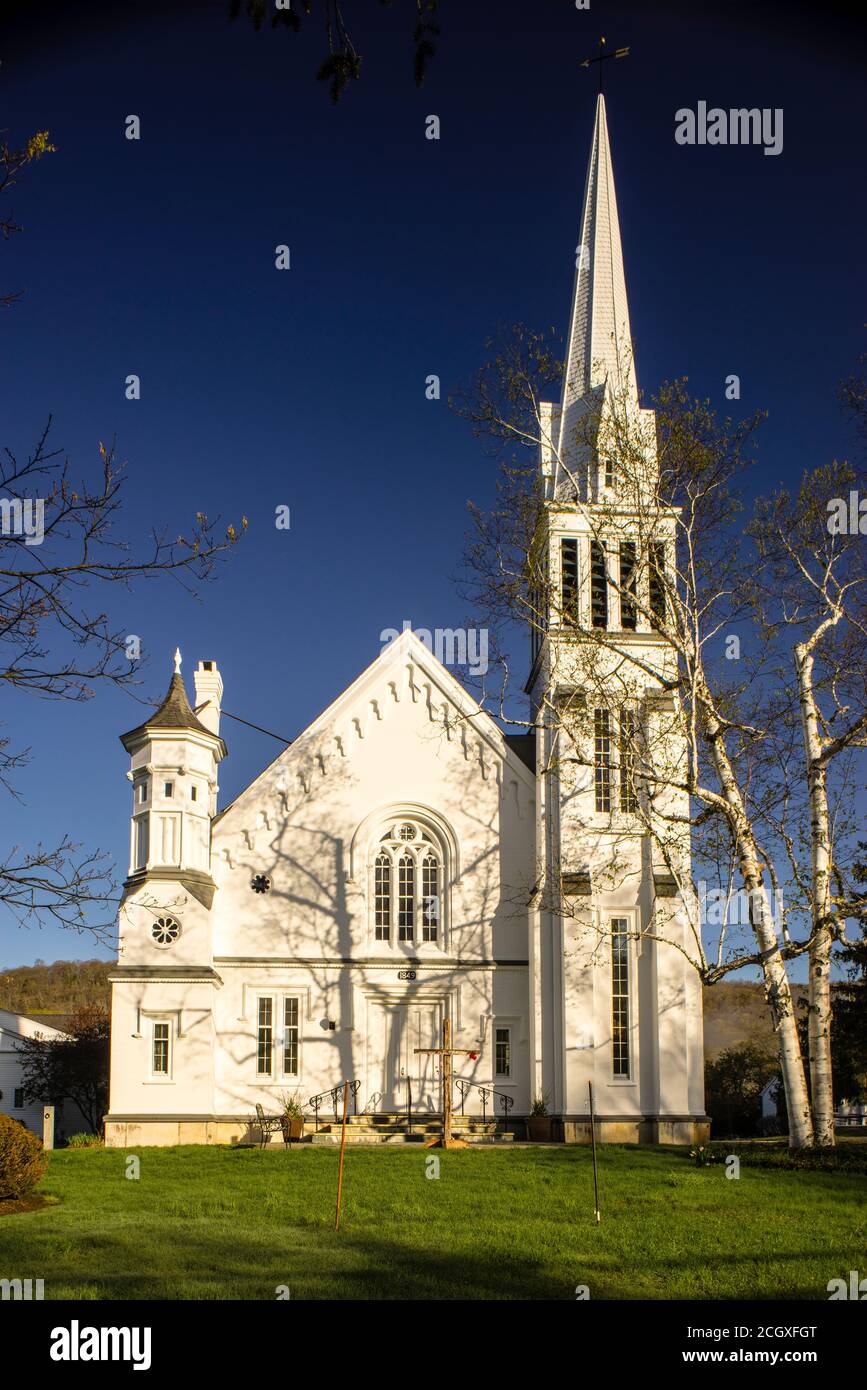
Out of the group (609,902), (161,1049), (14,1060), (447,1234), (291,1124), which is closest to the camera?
(447,1234)

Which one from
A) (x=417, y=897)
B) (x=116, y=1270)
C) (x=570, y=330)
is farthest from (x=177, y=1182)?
(x=570, y=330)

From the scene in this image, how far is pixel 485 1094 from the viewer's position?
103 feet

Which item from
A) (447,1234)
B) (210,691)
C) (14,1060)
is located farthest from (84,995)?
(447,1234)

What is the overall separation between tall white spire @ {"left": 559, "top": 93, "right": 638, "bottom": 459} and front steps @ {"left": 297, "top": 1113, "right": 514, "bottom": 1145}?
678 inches

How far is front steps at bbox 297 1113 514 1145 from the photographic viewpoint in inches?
1166

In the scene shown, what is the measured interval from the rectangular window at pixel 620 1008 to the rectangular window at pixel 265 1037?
8.02 meters

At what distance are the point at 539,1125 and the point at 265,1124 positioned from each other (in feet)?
20.1

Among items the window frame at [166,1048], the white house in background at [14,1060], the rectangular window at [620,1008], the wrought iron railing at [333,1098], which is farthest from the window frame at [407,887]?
the white house in background at [14,1060]

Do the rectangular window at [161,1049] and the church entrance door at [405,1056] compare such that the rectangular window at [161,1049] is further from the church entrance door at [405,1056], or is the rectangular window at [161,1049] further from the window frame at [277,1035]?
the church entrance door at [405,1056]

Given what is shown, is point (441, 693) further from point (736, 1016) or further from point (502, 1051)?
point (736, 1016)

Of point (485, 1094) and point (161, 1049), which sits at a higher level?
point (161, 1049)

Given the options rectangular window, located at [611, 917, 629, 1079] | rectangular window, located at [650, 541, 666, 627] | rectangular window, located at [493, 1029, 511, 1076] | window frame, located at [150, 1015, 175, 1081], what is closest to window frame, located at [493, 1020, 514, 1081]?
rectangular window, located at [493, 1029, 511, 1076]

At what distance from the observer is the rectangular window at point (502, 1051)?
3173 centimetres
